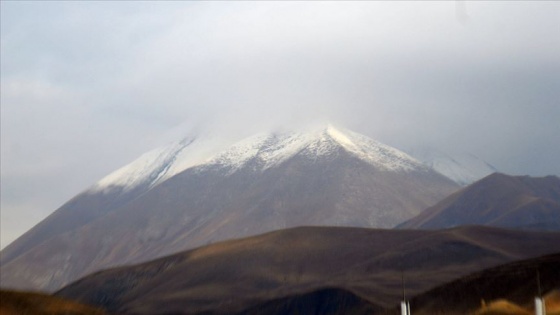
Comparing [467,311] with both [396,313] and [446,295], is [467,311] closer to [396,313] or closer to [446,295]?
[446,295]

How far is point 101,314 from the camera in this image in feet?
448

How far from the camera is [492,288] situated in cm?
16725

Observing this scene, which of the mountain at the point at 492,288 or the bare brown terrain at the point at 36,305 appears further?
the mountain at the point at 492,288

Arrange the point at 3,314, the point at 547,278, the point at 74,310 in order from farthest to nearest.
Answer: the point at 547,278
the point at 74,310
the point at 3,314

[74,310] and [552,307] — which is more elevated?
[74,310]

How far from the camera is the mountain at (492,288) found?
15712cm

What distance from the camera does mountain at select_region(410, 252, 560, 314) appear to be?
157m

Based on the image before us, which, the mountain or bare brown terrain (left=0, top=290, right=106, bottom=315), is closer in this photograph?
bare brown terrain (left=0, top=290, right=106, bottom=315)

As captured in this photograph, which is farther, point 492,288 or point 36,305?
point 492,288

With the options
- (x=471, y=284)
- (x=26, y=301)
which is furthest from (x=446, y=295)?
(x=26, y=301)

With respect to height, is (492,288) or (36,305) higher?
(492,288)

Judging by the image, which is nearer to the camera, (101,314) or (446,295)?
(101,314)

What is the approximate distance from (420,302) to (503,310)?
168ft

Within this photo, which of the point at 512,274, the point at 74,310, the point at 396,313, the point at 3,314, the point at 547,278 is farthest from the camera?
the point at 396,313
